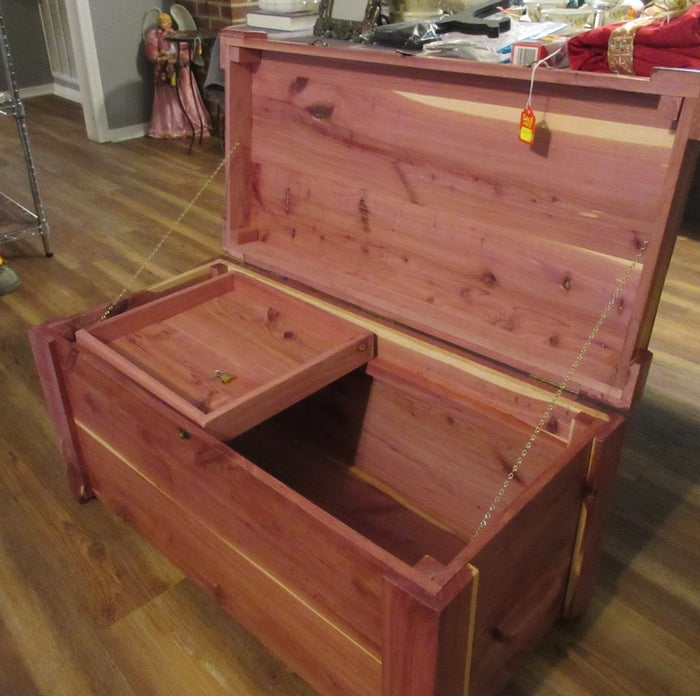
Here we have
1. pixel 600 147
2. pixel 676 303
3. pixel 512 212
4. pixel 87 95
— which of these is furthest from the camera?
pixel 87 95

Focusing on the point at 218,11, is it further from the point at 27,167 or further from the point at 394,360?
the point at 394,360

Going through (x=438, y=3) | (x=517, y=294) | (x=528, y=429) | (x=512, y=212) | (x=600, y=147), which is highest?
(x=438, y=3)

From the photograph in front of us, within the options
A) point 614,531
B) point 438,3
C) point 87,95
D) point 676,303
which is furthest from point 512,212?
point 87,95

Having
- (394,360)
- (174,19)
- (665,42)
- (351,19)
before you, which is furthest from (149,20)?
(665,42)

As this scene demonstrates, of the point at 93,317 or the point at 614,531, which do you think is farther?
the point at 614,531

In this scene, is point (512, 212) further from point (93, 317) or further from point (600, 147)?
point (93, 317)

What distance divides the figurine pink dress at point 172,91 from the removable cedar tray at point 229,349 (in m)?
2.63

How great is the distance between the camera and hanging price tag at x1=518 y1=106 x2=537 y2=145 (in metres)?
0.86

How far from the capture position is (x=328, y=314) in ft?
4.01

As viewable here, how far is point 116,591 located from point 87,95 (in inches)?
128

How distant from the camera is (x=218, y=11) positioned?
364cm

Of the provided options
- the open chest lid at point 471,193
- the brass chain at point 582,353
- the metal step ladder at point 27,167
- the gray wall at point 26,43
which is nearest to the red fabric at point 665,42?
the open chest lid at point 471,193

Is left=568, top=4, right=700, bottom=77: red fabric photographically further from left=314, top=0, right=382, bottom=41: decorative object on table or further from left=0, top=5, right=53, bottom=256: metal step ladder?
left=0, top=5, right=53, bottom=256: metal step ladder

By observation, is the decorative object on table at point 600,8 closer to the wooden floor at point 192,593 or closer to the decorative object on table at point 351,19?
the decorative object on table at point 351,19
